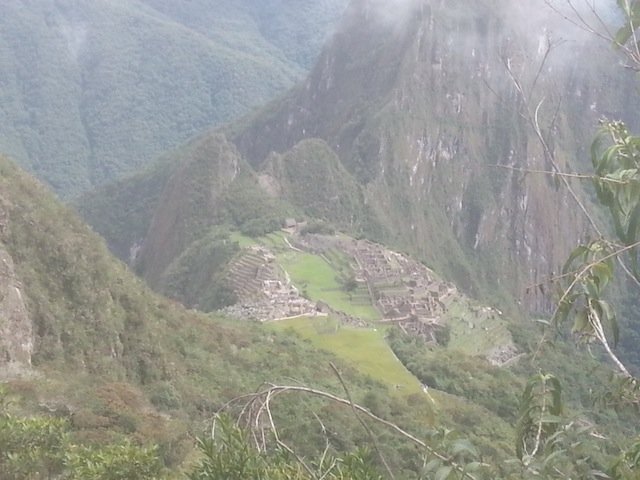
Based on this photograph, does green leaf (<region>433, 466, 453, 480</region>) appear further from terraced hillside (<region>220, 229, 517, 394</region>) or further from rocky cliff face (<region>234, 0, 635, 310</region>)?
rocky cliff face (<region>234, 0, 635, 310</region>)

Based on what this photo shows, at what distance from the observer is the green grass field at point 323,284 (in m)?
Answer: 44.4

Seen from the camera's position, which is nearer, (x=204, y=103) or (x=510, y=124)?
(x=510, y=124)

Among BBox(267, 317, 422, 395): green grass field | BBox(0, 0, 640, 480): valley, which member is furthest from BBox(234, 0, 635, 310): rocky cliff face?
BBox(267, 317, 422, 395): green grass field

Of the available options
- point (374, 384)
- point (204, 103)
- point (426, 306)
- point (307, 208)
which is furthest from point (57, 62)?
point (374, 384)

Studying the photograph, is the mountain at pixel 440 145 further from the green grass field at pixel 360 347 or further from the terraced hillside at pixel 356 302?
the green grass field at pixel 360 347

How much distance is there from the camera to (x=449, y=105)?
96.4 m

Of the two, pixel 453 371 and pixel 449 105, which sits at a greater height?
pixel 449 105

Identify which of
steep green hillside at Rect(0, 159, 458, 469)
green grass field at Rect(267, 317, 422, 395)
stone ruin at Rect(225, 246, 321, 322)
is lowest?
green grass field at Rect(267, 317, 422, 395)

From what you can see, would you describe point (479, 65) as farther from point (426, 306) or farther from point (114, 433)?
point (114, 433)

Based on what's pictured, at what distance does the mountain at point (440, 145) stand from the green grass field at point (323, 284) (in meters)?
25.6

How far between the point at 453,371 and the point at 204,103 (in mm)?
173165

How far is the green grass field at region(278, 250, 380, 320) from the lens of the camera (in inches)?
1750

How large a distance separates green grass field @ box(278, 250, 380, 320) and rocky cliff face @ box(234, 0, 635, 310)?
32.3m

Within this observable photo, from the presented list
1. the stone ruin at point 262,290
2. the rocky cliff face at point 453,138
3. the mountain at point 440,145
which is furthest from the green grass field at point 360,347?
the rocky cliff face at point 453,138
